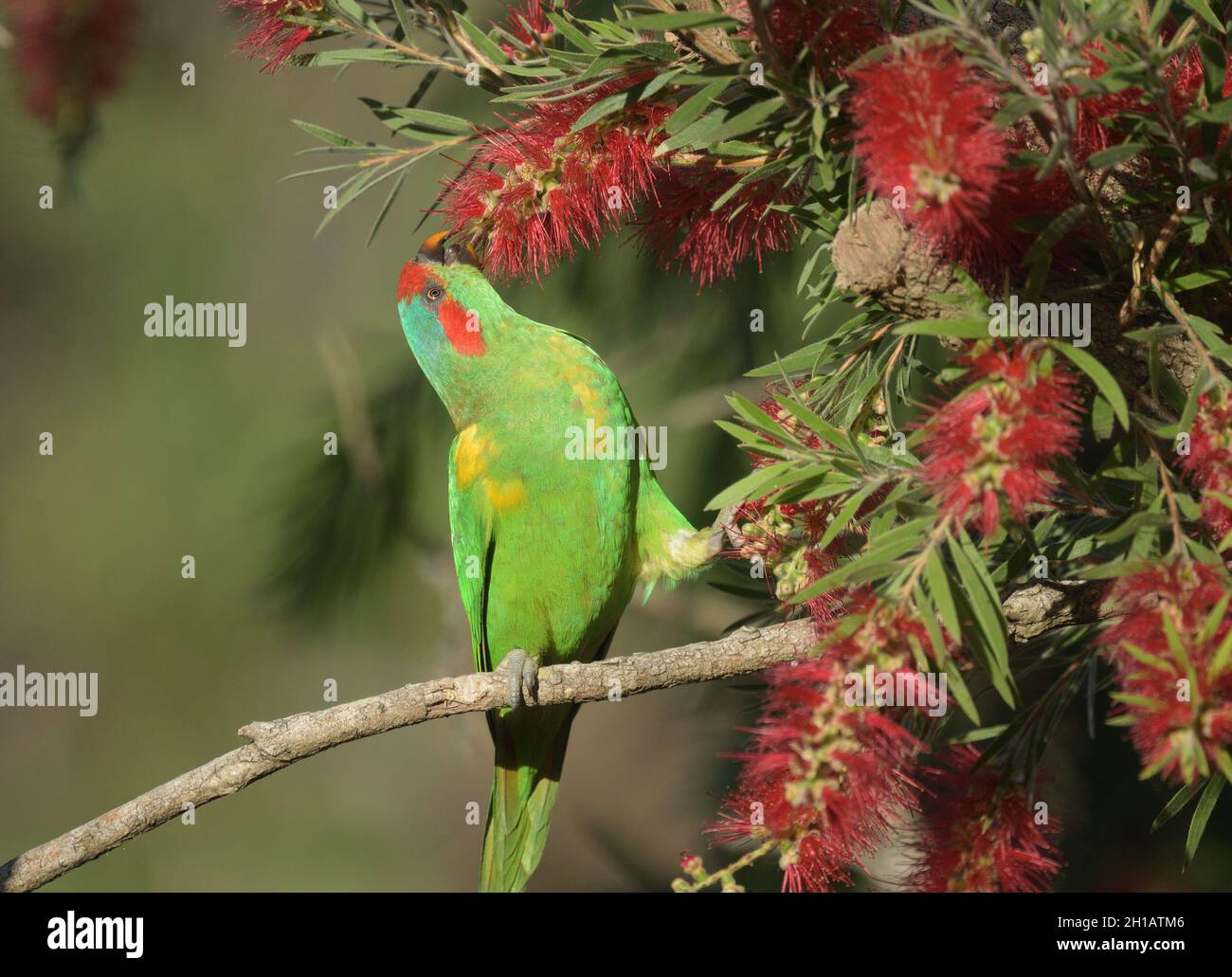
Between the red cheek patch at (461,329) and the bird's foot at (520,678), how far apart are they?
0.42 metres

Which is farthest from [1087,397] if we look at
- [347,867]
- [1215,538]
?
[347,867]

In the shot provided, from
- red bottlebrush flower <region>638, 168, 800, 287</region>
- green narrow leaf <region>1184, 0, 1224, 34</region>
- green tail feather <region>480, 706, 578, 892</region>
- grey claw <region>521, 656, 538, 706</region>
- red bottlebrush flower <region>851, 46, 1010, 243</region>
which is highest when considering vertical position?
Answer: green narrow leaf <region>1184, 0, 1224, 34</region>

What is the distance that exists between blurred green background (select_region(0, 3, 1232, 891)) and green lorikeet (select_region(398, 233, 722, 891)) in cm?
49

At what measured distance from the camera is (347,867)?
2.10m

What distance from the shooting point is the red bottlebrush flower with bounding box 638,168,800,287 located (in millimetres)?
856

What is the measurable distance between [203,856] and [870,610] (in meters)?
1.95

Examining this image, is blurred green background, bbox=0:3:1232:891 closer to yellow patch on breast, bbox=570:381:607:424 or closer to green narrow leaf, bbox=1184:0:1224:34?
yellow patch on breast, bbox=570:381:607:424

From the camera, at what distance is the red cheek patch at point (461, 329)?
1.36 m

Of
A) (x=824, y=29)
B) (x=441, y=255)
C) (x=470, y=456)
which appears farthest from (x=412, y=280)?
(x=824, y=29)

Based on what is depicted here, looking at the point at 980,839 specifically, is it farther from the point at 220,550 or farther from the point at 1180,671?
the point at 220,550

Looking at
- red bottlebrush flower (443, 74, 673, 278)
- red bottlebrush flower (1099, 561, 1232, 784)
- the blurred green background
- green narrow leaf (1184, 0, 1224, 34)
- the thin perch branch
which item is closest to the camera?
red bottlebrush flower (1099, 561, 1232, 784)

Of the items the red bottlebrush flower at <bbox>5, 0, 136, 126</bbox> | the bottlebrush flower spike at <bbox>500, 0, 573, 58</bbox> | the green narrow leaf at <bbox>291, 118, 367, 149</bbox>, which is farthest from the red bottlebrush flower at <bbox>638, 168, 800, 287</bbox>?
the red bottlebrush flower at <bbox>5, 0, 136, 126</bbox>

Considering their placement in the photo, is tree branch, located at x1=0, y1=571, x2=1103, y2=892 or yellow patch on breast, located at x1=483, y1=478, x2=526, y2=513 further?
yellow patch on breast, located at x1=483, y1=478, x2=526, y2=513

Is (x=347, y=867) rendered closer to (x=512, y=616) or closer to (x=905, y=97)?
(x=512, y=616)
